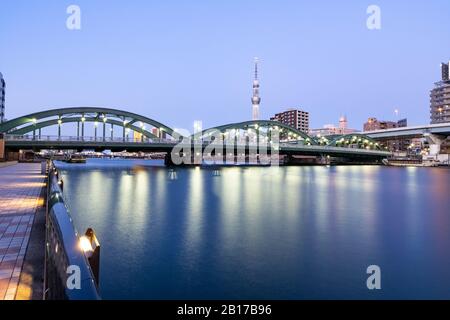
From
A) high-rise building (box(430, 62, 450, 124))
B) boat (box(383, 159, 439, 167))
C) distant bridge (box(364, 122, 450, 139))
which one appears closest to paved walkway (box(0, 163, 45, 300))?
distant bridge (box(364, 122, 450, 139))

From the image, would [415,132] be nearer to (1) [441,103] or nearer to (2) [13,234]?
(1) [441,103]

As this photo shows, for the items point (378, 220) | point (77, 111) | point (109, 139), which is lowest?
point (378, 220)

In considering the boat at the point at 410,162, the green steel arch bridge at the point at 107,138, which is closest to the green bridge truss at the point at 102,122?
the green steel arch bridge at the point at 107,138

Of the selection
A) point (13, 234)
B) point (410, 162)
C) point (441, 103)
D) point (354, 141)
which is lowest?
point (13, 234)

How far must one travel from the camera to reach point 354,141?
14000 centimetres

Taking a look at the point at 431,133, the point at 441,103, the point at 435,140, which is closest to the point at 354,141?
the point at 435,140

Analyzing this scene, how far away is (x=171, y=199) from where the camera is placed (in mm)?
27281

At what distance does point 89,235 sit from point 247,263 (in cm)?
607

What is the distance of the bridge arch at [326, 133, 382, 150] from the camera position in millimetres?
130000

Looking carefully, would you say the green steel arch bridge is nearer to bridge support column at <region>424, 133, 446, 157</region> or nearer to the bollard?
bridge support column at <region>424, 133, 446, 157</region>
